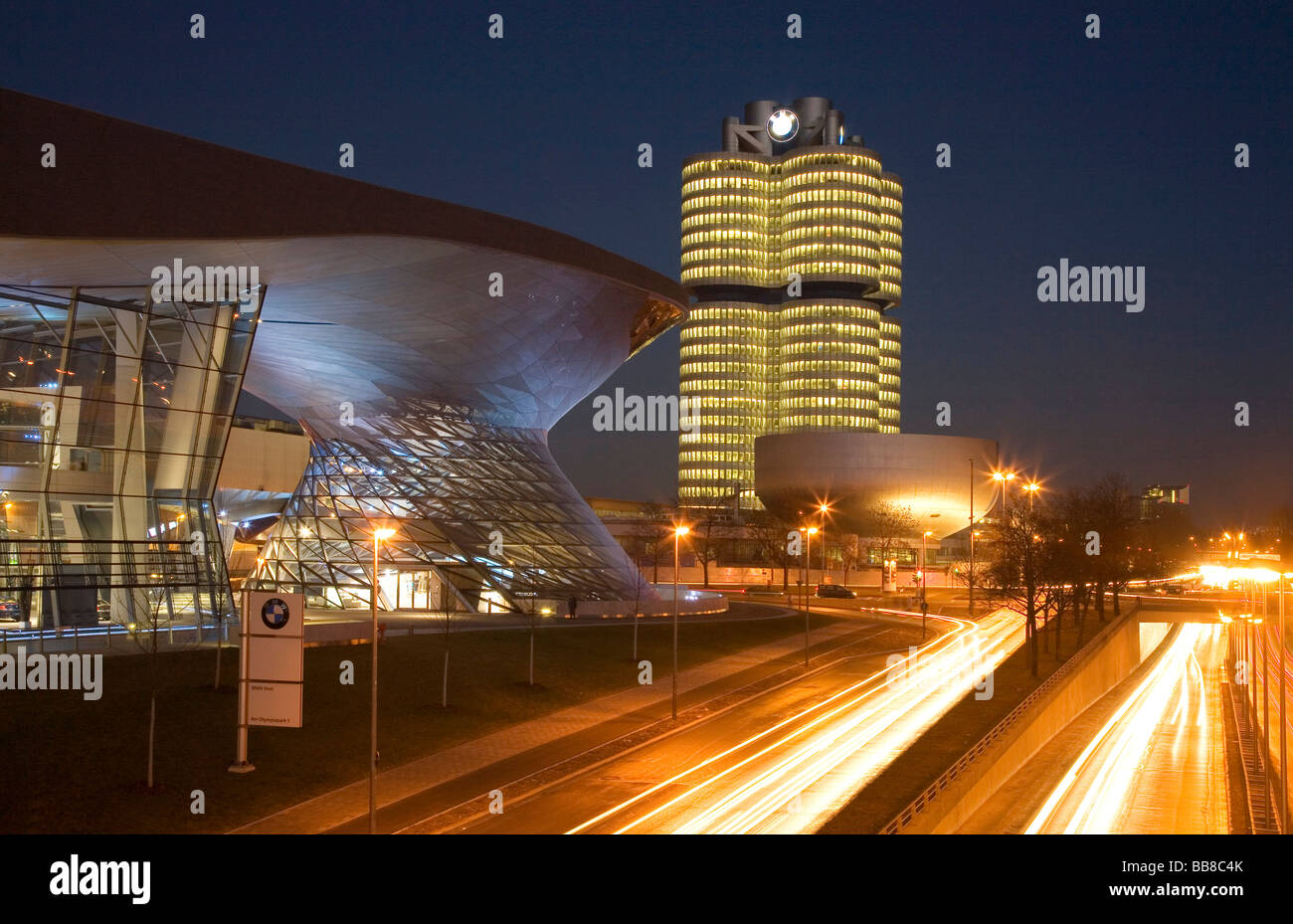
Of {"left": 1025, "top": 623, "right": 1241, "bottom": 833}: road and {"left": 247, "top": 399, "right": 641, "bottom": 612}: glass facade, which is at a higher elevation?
{"left": 247, "top": 399, "right": 641, "bottom": 612}: glass facade

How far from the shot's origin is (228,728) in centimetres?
2625

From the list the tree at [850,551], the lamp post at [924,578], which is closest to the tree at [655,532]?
the tree at [850,551]

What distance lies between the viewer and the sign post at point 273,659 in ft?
74.9

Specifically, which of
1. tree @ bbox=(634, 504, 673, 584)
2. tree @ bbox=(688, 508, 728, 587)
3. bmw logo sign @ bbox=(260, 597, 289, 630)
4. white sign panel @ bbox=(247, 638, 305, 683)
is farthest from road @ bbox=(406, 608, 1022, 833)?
tree @ bbox=(688, 508, 728, 587)

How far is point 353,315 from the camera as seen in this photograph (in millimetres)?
41938

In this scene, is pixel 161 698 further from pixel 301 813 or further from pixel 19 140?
pixel 19 140

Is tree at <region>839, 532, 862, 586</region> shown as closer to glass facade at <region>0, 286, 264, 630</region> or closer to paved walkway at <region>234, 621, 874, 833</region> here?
paved walkway at <region>234, 621, 874, 833</region>

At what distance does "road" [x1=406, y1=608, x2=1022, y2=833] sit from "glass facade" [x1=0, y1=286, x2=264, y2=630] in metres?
Result: 14.6

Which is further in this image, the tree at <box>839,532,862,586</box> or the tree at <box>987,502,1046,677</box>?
the tree at <box>839,532,862,586</box>

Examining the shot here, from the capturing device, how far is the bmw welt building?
29875 mm

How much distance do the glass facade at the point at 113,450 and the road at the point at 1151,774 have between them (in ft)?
79.0

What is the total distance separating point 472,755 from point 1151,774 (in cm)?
2253

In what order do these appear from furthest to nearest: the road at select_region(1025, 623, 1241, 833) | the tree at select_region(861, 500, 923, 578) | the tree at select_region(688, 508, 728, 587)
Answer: the tree at select_region(688, 508, 728, 587)
the tree at select_region(861, 500, 923, 578)
the road at select_region(1025, 623, 1241, 833)
